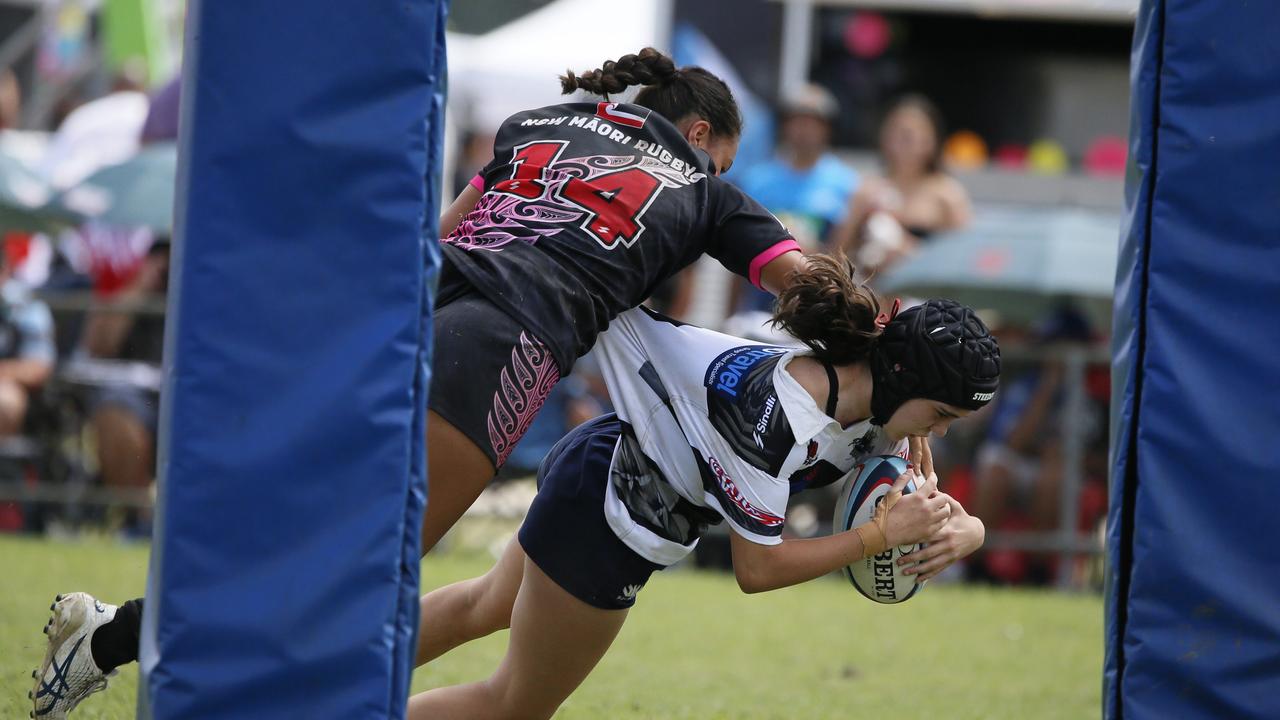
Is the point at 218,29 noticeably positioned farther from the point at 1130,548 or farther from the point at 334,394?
the point at 1130,548

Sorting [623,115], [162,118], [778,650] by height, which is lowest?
[778,650]

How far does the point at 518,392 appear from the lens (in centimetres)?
351

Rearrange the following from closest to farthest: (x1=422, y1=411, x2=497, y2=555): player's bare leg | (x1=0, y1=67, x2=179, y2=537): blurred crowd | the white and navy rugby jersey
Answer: (x1=422, y1=411, x2=497, y2=555): player's bare leg < the white and navy rugby jersey < (x1=0, y1=67, x2=179, y2=537): blurred crowd

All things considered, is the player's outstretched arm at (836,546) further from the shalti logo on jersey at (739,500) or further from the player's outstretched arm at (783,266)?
the player's outstretched arm at (783,266)

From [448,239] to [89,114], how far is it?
8.69 metres

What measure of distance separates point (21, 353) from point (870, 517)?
785 cm

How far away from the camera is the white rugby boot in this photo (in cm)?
373

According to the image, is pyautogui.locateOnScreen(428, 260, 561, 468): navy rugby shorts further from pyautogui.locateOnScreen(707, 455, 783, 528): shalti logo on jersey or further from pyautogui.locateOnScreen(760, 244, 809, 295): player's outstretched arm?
pyautogui.locateOnScreen(760, 244, 809, 295): player's outstretched arm

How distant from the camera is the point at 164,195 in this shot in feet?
31.6

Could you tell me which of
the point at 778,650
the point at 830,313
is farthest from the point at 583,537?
the point at 778,650

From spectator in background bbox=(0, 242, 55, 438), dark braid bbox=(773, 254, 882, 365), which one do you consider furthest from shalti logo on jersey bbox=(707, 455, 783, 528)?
spectator in background bbox=(0, 242, 55, 438)

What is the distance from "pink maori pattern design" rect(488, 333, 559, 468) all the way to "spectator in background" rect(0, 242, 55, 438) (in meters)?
7.11

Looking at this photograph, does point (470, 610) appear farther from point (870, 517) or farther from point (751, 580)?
point (870, 517)

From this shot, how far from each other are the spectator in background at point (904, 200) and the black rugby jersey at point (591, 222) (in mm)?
5348
